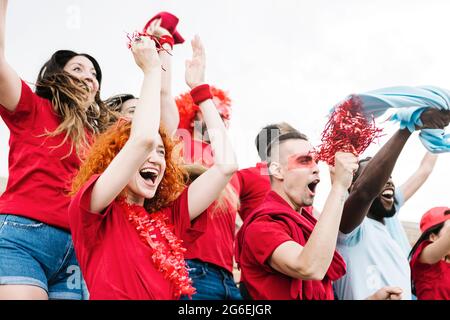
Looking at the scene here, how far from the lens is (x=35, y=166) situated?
2297 millimetres

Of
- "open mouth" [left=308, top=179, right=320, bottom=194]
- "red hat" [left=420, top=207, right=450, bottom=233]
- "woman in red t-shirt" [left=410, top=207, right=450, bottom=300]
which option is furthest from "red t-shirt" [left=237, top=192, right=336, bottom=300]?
"red hat" [left=420, top=207, right=450, bottom=233]

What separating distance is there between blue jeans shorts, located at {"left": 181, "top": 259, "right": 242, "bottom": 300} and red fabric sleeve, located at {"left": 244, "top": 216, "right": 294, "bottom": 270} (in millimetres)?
306

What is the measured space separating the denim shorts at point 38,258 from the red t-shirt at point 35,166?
0.13 ft

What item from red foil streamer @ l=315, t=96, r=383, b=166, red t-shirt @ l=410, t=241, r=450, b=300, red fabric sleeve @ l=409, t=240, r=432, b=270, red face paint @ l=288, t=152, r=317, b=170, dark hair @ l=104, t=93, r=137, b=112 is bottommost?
red t-shirt @ l=410, t=241, r=450, b=300

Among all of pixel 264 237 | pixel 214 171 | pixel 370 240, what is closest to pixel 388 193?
pixel 370 240

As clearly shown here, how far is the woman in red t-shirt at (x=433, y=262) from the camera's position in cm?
303

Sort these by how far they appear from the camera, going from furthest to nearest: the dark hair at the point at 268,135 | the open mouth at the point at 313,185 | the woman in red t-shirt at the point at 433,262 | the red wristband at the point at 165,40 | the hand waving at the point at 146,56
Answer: the woman in red t-shirt at the point at 433,262 < the dark hair at the point at 268,135 < the open mouth at the point at 313,185 < the red wristband at the point at 165,40 < the hand waving at the point at 146,56

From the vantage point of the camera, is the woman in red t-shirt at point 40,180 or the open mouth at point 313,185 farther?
the open mouth at point 313,185

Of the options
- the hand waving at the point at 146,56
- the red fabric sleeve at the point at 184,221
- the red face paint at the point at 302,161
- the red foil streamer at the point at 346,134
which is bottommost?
the red fabric sleeve at the point at 184,221

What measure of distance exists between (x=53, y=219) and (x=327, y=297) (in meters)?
1.03

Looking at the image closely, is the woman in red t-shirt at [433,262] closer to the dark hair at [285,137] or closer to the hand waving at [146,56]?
the dark hair at [285,137]

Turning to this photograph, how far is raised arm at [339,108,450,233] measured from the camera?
2578 mm

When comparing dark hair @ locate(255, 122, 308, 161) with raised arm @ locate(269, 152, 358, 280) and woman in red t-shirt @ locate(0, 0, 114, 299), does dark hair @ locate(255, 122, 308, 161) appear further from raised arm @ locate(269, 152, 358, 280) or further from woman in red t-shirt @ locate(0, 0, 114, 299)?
woman in red t-shirt @ locate(0, 0, 114, 299)

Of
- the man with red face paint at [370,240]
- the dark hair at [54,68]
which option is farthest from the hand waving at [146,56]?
the man with red face paint at [370,240]
